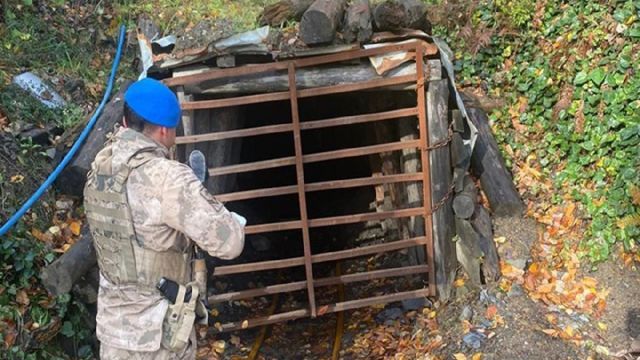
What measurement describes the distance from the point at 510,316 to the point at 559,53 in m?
3.24

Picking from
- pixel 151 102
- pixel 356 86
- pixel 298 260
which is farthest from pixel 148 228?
pixel 356 86

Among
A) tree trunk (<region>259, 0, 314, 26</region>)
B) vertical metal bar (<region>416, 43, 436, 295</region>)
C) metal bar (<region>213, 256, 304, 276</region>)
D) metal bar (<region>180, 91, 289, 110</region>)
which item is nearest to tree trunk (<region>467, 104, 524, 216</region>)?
vertical metal bar (<region>416, 43, 436, 295</region>)

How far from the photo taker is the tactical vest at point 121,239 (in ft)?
12.2

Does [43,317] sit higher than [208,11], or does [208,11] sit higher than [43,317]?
[208,11]

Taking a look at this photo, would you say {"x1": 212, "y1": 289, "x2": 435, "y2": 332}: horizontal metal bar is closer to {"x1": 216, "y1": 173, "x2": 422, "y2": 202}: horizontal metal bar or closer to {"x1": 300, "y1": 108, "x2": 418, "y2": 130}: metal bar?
{"x1": 216, "y1": 173, "x2": 422, "y2": 202}: horizontal metal bar

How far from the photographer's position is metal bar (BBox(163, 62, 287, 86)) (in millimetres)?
5957

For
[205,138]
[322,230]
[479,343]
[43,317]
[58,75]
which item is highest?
[58,75]

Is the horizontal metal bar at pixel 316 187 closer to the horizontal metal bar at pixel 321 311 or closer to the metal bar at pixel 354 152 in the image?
the metal bar at pixel 354 152

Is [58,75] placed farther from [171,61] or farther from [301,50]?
[301,50]

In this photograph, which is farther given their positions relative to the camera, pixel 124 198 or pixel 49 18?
pixel 49 18

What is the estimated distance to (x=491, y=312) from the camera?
5965 millimetres

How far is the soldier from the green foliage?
164 inches

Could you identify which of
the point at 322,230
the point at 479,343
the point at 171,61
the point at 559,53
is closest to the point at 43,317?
the point at 171,61

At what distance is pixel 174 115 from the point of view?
378 cm
